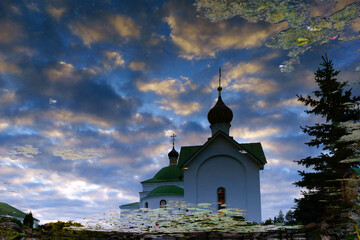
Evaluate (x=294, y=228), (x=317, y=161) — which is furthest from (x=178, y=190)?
(x=294, y=228)

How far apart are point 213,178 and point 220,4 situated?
16829mm

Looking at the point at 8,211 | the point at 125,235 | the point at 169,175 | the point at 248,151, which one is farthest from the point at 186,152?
the point at 8,211

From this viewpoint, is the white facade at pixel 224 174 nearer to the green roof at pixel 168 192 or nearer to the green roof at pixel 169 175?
the green roof at pixel 168 192

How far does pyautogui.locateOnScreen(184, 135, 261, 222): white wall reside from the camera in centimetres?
2144

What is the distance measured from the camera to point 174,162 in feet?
137

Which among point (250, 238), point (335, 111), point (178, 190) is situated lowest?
point (250, 238)

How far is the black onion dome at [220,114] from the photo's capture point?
25688 millimetres

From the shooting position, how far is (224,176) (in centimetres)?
2212

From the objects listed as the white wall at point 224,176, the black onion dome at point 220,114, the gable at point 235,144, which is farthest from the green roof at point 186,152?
the black onion dome at point 220,114

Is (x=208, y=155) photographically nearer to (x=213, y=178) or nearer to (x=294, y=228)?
(x=213, y=178)

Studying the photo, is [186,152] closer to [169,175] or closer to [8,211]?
[169,175]

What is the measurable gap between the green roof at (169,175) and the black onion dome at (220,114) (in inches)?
527

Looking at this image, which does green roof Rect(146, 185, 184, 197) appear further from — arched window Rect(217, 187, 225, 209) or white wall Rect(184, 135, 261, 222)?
arched window Rect(217, 187, 225, 209)

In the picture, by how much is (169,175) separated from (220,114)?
1639cm
